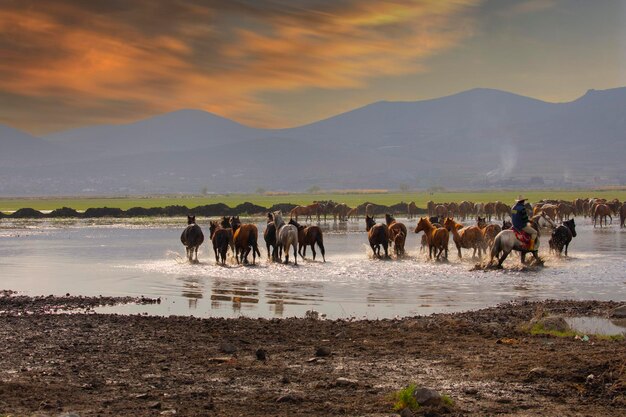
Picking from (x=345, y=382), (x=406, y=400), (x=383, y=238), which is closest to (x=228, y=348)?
(x=345, y=382)

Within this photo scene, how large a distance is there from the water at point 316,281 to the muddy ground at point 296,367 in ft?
8.19

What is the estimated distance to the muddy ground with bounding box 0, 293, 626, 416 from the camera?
8.95 m

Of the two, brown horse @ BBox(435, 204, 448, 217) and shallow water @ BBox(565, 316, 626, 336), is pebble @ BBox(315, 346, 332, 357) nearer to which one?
shallow water @ BBox(565, 316, 626, 336)

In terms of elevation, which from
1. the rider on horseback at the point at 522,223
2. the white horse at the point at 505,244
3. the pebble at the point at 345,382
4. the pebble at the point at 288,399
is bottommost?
the pebble at the point at 288,399

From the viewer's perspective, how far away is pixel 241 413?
8.67 meters

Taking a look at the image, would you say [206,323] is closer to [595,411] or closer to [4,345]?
[4,345]

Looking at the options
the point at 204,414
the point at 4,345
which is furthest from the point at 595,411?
the point at 4,345

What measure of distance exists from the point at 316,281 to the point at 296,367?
1166 centimetres

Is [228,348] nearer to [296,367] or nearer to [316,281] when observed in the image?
[296,367]

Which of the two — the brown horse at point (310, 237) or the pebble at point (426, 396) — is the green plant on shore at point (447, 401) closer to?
the pebble at point (426, 396)

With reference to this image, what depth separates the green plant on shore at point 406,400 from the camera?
868 cm

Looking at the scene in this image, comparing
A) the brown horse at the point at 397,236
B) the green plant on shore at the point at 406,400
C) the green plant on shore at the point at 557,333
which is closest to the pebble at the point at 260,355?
the green plant on shore at the point at 406,400

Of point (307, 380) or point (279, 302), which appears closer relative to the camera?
point (307, 380)

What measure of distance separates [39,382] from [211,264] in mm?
17939
